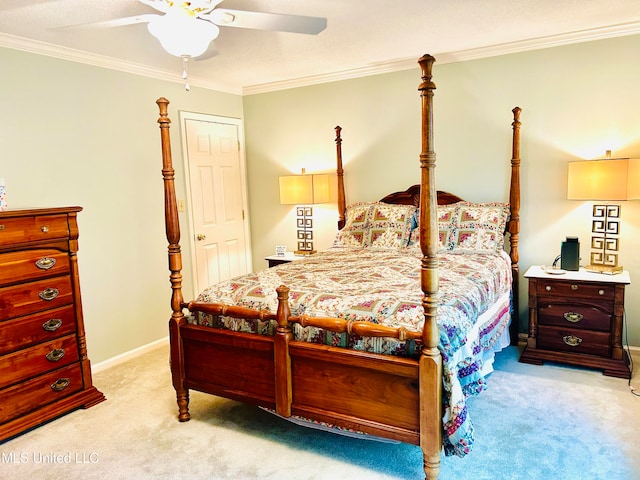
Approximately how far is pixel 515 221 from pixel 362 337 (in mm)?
2202

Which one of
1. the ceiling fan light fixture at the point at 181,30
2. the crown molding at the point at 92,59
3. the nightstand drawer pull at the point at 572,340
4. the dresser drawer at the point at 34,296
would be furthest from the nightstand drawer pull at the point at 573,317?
the crown molding at the point at 92,59

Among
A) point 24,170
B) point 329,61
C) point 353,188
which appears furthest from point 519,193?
point 24,170

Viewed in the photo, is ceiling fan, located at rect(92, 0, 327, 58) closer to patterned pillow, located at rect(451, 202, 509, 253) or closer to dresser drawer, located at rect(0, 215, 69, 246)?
dresser drawer, located at rect(0, 215, 69, 246)

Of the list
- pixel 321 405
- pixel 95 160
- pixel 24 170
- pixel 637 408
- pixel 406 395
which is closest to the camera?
pixel 406 395

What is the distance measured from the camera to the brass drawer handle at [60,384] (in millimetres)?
2904

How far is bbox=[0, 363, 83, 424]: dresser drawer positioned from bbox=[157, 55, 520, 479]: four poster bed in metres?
0.75

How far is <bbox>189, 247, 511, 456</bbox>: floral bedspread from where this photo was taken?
203 centimetres

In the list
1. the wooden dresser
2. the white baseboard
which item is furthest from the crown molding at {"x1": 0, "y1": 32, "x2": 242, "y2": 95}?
the white baseboard

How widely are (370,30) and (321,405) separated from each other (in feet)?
8.11

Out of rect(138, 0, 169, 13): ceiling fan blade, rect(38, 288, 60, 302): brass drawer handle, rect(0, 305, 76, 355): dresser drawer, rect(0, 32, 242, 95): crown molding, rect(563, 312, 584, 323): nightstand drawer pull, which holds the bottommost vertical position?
rect(563, 312, 584, 323): nightstand drawer pull

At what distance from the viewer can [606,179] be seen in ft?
10.6

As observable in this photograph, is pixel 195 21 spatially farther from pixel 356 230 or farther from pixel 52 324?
pixel 356 230

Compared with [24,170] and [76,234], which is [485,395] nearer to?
[76,234]

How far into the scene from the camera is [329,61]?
13.4ft
